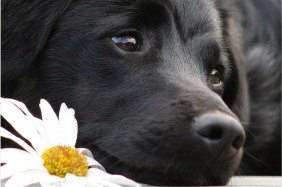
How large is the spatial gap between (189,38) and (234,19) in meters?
1.11

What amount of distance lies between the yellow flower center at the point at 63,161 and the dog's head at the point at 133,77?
36 cm

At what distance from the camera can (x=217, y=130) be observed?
179 centimetres

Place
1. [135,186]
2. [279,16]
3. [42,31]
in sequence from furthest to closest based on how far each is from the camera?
[279,16]
[42,31]
[135,186]

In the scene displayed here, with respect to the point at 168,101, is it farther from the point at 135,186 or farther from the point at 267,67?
the point at 267,67

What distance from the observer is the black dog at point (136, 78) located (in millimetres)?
1875

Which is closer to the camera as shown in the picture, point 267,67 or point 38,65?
point 38,65

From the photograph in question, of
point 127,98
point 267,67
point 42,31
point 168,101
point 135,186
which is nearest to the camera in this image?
point 135,186

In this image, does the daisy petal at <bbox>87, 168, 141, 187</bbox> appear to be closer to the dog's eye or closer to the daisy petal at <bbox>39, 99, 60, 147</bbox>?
the daisy petal at <bbox>39, 99, 60, 147</bbox>

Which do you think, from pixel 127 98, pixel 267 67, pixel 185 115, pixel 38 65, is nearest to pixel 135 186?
pixel 185 115

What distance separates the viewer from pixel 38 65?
2453 millimetres

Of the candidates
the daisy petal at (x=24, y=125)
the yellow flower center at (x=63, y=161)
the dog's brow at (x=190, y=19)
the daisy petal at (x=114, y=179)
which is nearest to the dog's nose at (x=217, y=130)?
the daisy petal at (x=114, y=179)

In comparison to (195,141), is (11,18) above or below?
above

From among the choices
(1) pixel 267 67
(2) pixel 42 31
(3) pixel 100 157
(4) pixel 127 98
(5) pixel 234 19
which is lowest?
(1) pixel 267 67

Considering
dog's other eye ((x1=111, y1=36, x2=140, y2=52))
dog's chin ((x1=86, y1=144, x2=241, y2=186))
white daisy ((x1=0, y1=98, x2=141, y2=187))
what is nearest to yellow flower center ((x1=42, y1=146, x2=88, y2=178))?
white daisy ((x1=0, y1=98, x2=141, y2=187))
